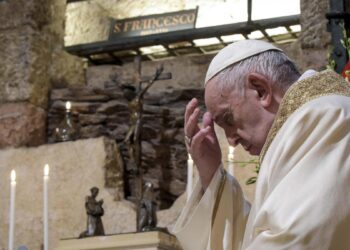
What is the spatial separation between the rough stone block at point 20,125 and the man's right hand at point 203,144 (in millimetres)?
1951

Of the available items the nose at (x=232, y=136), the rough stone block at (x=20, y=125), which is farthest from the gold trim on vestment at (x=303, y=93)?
the rough stone block at (x=20, y=125)

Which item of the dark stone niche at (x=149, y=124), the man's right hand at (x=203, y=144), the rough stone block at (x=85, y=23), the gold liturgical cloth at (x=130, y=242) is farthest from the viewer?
the rough stone block at (x=85, y=23)

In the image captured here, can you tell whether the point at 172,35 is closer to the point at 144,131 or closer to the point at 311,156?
the point at 144,131

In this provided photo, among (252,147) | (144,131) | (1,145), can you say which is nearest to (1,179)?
(1,145)

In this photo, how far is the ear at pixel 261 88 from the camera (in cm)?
130

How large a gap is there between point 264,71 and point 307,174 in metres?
0.27

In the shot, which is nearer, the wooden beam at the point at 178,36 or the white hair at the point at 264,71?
the white hair at the point at 264,71

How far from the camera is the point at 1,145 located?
11.2 feet

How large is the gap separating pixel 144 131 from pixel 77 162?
1.06 feet

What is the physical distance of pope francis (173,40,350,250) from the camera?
1.07 m

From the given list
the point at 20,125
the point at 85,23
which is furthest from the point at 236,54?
the point at 85,23

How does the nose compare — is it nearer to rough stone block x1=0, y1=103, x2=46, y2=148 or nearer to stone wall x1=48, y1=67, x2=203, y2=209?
stone wall x1=48, y1=67, x2=203, y2=209

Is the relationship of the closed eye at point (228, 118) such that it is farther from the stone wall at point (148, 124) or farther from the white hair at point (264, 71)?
the stone wall at point (148, 124)

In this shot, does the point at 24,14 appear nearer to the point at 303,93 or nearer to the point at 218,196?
the point at 218,196
